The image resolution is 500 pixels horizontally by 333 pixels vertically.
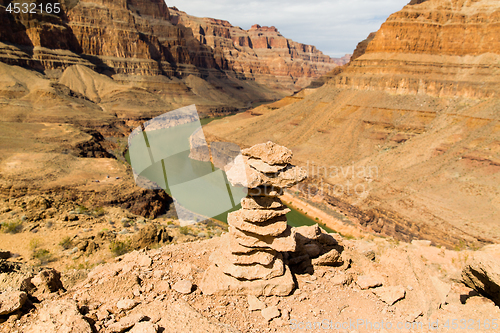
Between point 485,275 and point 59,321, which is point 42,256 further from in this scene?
point 485,275

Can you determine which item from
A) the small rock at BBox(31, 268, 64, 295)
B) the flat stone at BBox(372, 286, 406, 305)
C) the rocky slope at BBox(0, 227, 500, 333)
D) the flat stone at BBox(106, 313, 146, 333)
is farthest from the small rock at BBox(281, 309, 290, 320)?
the small rock at BBox(31, 268, 64, 295)

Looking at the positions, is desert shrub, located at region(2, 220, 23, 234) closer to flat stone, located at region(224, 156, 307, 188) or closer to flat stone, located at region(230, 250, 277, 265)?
flat stone, located at region(230, 250, 277, 265)

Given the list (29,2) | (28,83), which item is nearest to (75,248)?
(28,83)

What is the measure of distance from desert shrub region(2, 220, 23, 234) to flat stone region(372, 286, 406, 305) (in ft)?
50.9

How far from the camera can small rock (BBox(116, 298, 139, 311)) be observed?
686cm

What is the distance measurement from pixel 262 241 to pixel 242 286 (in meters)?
1.30

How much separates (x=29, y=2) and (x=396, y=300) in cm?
10143

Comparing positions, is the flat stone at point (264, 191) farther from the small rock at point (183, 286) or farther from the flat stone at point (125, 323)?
the flat stone at point (125, 323)

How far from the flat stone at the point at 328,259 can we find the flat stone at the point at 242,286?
1940mm

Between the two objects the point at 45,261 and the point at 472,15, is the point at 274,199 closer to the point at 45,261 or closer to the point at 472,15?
the point at 45,261

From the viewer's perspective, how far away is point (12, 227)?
13.9 metres

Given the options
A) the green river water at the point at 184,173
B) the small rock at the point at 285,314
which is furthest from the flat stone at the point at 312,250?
the green river water at the point at 184,173

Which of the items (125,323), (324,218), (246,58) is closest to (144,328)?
(125,323)

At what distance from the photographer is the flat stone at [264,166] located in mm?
8047
